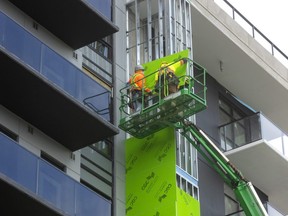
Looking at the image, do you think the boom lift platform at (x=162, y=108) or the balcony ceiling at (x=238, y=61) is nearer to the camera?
the boom lift platform at (x=162, y=108)

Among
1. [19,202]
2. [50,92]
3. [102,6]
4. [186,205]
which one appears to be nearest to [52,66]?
[50,92]

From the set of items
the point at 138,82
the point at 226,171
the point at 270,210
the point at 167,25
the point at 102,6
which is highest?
the point at 167,25

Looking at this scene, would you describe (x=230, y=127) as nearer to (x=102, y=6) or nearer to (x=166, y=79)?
(x=166, y=79)

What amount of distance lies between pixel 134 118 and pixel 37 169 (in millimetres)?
5740

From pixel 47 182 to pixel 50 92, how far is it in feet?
8.73

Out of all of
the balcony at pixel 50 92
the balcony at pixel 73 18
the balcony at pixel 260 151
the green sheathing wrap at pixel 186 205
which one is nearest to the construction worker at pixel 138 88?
A: the balcony at pixel 50 92

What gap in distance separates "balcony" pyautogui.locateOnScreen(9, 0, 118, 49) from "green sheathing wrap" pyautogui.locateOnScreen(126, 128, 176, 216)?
10.9ft

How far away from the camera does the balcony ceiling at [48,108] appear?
27.8 metres

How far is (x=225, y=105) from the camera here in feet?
133

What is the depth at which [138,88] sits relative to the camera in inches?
1287

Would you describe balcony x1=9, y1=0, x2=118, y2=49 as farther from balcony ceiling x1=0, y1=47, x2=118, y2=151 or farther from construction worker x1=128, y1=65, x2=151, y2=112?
balcony ceiling x1=0, y1=47, x2=118, y2=151

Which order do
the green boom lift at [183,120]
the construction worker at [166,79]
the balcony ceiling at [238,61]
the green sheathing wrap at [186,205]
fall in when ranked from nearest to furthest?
1. the green sheathing wrap at [186,205]
2. the green boom lift at [183,120]
3. the construction worker at [166,79]
4. the balcony ceiling at [238,61]

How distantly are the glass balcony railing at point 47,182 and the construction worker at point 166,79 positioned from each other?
458 centimetres

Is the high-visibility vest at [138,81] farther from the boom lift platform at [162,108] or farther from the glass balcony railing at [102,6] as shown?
the glass balcony railing at [102,6]
